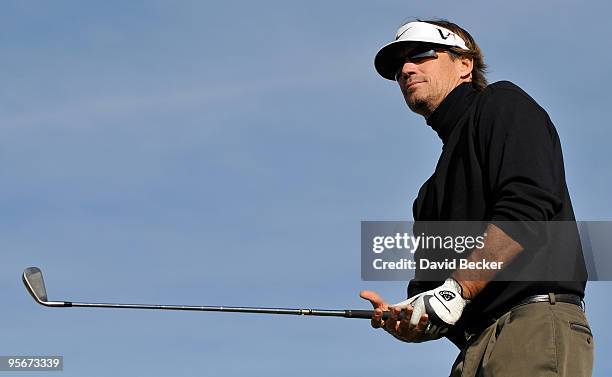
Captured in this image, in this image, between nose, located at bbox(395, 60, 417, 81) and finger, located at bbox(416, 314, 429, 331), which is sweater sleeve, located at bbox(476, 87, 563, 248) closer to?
finger, located at bbox(416, 314, 429, 331)

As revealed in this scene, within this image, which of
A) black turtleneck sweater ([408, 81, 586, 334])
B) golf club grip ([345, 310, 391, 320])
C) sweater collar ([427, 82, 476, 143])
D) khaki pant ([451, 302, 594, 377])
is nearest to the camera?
khaki pant ([451, 302, 594, 377])

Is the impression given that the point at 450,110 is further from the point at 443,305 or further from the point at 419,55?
the point at 443,305

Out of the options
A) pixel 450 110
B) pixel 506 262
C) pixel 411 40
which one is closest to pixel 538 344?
pixel 506 262

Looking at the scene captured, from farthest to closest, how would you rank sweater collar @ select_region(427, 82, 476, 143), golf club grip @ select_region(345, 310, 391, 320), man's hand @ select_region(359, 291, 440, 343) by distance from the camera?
1. sweater collar @ select_region(427, 82, 476, 143)
2. golf club grip @ select_region(345, 310, 391, 320)
3. man's hand @ select_region(359, 291, 440, 343)

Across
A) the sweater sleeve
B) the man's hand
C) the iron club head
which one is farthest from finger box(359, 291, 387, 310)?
the iron club head

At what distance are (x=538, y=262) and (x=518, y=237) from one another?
24cm

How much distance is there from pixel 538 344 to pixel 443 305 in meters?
0.68

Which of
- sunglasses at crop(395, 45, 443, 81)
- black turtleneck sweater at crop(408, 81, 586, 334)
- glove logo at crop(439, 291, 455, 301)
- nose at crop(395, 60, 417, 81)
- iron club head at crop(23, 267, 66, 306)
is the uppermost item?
sunglasses at crop(395, 45, 443, 81)

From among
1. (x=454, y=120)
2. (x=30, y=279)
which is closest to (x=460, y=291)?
(x=454, y=120)

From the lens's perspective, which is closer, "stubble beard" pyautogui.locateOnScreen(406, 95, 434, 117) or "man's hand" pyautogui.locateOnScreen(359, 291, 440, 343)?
"man's hand" pyautogui.locateOnScreen(359, 291, 440, 343)

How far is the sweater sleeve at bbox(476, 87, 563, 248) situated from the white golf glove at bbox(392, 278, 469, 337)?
21.7 inches

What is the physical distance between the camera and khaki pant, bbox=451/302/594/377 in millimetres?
6953

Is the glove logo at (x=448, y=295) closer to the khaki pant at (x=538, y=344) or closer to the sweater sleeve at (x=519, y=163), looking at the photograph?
the khaki pant at (x=538, y=344)

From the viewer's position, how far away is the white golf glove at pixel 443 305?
7188 mm
